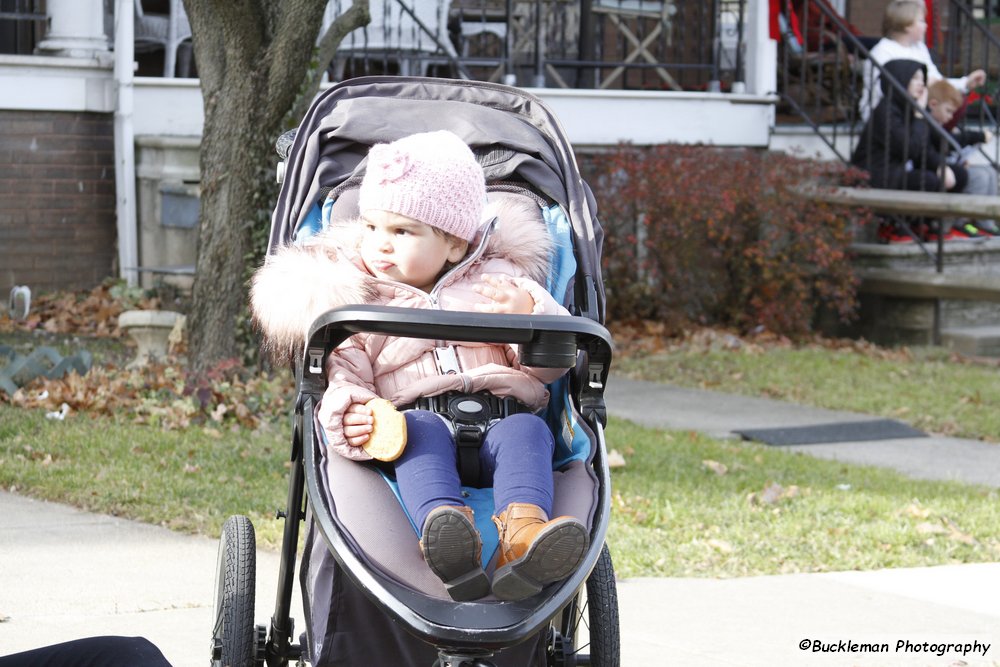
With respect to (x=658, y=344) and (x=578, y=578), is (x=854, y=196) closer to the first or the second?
(x=658, y=344)

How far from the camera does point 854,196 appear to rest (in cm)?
1087

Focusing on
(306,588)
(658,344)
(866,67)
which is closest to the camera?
(306,588)

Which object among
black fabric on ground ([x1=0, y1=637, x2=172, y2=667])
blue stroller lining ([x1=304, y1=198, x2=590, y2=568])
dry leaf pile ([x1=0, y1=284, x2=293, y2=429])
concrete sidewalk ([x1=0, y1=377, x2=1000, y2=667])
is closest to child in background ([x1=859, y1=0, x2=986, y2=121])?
dry leaf pile ([x1=0, y1=284, x2=293, y2=429])

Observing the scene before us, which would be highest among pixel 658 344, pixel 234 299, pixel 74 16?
pixel 74 16

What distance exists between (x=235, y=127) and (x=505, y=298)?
4170mm

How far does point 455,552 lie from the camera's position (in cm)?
283

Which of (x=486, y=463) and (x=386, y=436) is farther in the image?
(x=486, y=463)

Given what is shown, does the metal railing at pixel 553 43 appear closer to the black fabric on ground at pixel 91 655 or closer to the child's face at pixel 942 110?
the child's face at pixel 942 110

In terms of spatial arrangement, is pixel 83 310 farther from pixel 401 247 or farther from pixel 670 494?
pixel 401 247

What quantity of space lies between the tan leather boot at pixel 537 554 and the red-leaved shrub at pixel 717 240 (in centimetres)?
715

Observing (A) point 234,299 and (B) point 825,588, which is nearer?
(B) point 825,588

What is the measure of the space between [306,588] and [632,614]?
161cm

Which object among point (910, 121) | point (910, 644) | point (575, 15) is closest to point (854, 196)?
point (910, 121)

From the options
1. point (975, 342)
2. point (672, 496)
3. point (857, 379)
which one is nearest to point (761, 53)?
point (975, 342)
